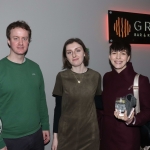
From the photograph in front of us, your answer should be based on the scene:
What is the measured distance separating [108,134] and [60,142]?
18.3 inches

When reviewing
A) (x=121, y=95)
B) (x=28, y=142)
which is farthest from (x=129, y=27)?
(x=28, y=142)

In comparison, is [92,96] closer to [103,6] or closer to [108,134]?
[108,134]

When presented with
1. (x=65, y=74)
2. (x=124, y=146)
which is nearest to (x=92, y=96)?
(x=65, y=74)

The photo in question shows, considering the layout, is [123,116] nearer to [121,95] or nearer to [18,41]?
[121,95]

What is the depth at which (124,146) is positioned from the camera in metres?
1.76

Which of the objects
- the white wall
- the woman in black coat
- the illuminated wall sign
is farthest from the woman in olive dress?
the illuminated wall sign

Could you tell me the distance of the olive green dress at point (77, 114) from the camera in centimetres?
190

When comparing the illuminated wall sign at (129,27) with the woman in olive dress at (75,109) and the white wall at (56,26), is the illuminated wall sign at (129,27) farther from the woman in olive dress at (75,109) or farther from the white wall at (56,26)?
the woman in olive dress at (75,109)

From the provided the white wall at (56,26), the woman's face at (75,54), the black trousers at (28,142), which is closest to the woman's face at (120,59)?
the woman's face at (75,54)

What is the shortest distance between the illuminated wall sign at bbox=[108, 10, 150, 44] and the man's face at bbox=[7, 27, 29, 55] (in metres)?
1.26

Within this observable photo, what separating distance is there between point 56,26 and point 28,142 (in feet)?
4.20

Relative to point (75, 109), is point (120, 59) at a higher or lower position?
higher

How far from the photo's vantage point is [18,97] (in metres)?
1.72

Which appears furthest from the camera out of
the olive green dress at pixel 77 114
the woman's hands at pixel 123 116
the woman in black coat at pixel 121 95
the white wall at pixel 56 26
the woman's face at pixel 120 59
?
the white wall at pixel 56 26
